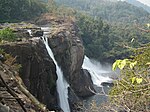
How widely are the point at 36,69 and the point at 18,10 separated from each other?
77.6 ft

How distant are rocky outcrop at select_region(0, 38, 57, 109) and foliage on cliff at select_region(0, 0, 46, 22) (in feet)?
56.9

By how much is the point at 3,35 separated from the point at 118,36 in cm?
4358

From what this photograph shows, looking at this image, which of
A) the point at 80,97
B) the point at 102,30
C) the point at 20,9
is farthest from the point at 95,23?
the point at 80,97

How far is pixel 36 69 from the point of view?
18250mm

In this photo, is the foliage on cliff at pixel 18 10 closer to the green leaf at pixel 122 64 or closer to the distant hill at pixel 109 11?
the green leaf at pixel 122 64

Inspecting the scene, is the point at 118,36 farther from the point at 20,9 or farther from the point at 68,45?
the point at 68,45

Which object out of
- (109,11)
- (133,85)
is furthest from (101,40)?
(109,11)

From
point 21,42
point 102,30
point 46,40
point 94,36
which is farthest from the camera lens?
point 102,30

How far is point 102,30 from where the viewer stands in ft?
191

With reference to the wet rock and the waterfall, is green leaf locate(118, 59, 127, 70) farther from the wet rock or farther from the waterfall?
the wet rock

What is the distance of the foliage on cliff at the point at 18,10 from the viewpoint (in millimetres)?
37062

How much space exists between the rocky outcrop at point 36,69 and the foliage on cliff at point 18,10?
17341mm

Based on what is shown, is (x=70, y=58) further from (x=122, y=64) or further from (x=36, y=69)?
(x=122, y=64)

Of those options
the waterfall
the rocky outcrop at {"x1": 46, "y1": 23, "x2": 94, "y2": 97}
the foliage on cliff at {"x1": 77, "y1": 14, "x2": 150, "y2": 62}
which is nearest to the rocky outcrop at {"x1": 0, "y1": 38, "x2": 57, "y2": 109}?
the waterfall
